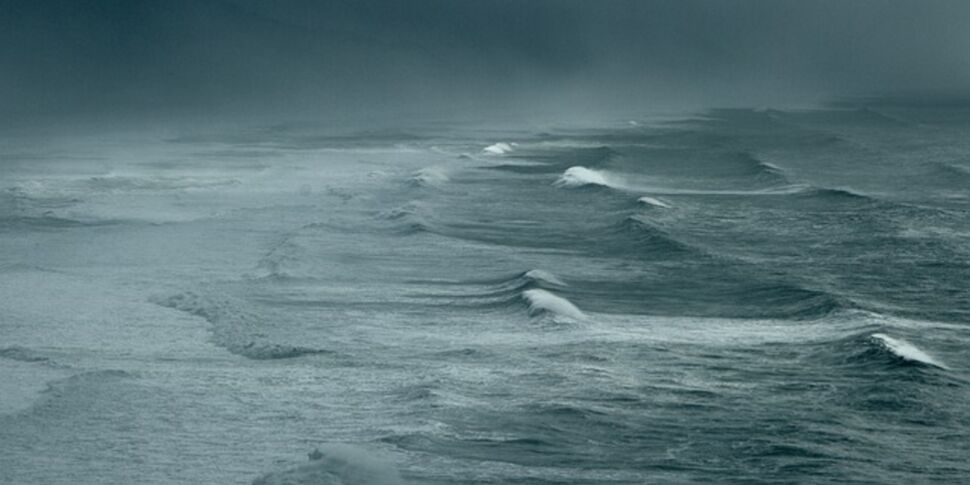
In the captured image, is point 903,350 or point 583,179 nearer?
point 903,350

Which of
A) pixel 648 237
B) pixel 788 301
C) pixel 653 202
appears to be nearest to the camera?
pixel 788 301

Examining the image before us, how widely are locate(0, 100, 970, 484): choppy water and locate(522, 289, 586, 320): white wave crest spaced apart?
0.13 m

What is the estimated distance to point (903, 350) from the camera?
24.4 meters

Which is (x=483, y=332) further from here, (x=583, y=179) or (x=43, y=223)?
(x=583, y=179)

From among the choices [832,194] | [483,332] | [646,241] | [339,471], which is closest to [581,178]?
[832,194]

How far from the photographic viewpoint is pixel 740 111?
129m

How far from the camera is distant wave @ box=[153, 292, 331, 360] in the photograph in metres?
24.9

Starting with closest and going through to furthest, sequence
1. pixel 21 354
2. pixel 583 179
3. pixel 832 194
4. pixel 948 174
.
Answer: pixel 21 354 < pixel 832 194 < pixel 583 179 < pixel 948 174

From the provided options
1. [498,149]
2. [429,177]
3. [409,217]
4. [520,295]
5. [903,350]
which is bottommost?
[498,149]

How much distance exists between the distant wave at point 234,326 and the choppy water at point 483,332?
3.1 inches

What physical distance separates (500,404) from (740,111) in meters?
109

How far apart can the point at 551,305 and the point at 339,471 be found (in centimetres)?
1031

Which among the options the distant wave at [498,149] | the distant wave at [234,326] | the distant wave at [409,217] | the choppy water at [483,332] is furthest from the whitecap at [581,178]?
the distant wave at [234,326]

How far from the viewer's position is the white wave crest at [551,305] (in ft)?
91.4
